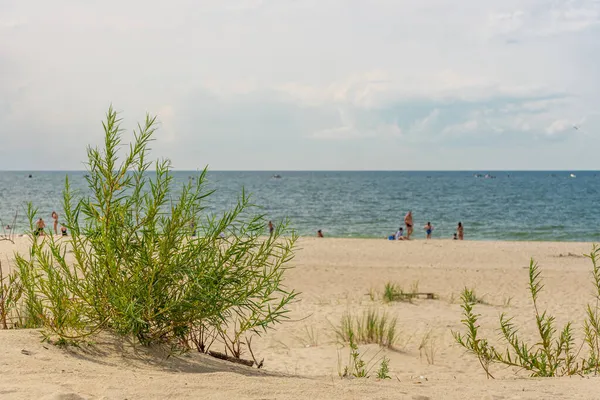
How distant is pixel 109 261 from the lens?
13.3 feet

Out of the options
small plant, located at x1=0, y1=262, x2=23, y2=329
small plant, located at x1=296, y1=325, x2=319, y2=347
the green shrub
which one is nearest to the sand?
small plant, located at x1=296, y1=325, x2=319, y2=347

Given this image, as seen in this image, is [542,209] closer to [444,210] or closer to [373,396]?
[444,210]

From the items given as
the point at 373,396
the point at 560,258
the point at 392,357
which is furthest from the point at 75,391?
the point at 560,258

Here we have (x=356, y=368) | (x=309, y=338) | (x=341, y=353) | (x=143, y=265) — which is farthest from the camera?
(x=309, y=338)

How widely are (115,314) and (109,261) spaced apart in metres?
0.39

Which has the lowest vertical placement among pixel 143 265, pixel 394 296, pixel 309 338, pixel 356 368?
pixel 309 338

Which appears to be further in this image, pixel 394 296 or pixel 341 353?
pixel 394 296

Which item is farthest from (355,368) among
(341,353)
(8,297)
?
(8,297)

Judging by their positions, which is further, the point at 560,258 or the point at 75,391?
the point at 560,258

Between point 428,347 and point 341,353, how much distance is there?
143 centimetres

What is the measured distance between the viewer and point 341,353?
7.93 meters

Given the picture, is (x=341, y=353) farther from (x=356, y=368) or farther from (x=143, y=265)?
(x=143, y=265)

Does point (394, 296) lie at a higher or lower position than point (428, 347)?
higher

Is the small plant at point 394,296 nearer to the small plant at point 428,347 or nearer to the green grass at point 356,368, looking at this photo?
the small plant at point 428,347
